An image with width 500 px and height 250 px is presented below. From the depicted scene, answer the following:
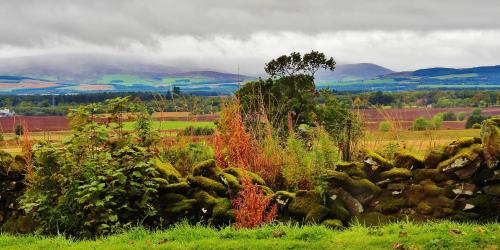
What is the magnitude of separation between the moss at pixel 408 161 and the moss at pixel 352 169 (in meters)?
0.80

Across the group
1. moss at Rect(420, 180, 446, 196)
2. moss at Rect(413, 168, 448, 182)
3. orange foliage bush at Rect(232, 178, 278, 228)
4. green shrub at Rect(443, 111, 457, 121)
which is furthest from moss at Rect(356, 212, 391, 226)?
green shrub at Rect(443, 111, 457, 121)

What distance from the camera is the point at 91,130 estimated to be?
1123 cm

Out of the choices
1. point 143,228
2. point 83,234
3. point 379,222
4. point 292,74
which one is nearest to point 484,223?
point 379,222

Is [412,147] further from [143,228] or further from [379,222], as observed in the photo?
[143,228]

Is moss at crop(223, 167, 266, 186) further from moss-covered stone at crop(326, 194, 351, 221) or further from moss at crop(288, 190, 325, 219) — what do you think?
moss-covered stone at crop(326, 194, 351, 221)

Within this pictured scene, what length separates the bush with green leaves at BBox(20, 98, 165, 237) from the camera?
10.6 m

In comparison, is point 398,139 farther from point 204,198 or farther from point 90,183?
point 90,183

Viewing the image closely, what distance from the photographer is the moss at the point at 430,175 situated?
432 inches

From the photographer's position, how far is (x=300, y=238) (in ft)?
31.1

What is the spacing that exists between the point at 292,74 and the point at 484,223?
30056 millimetres

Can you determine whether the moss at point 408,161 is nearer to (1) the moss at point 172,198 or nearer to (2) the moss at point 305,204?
(2) the moss at point 305,204

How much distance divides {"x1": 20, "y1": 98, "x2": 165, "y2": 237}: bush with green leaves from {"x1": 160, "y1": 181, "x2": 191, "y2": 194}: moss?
199 millimetres

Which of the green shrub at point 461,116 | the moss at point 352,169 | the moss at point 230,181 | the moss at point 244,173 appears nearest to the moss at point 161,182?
the moss at point 230,181

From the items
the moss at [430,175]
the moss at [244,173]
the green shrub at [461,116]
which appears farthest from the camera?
the green shrub at [461,116]
